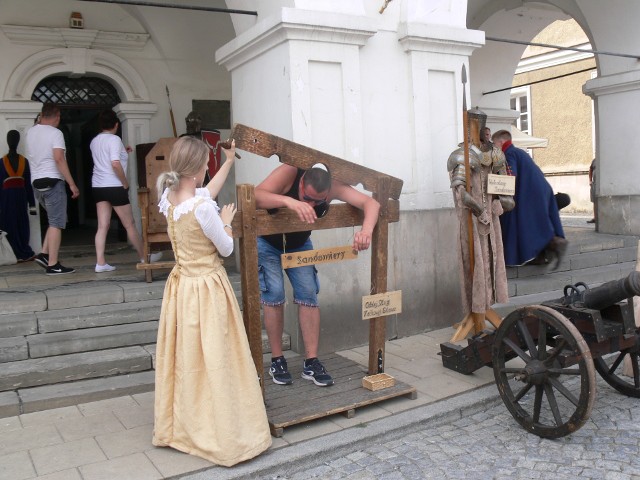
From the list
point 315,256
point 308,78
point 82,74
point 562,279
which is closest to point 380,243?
point 315,256

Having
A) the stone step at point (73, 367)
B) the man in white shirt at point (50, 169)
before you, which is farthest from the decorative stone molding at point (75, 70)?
the stone step at point (73, 367)

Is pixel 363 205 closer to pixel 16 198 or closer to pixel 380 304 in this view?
pixel 380 304

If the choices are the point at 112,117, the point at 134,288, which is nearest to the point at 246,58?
the point at 112,117

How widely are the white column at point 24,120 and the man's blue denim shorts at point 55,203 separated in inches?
69.2

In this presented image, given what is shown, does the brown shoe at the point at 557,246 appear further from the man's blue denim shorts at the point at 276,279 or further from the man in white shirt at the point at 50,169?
the man in white shirt at the point at 50,169

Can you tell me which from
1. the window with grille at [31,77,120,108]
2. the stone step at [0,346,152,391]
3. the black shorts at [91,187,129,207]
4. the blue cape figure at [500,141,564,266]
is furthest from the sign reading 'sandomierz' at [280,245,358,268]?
the window with grille at [31,77,120,108]

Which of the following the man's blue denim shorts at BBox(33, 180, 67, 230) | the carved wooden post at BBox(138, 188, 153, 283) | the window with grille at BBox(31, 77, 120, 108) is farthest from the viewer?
the window with grille at BBox(31, 77, 120, 108)

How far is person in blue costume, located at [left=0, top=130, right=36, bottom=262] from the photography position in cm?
759

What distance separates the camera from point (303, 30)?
536 cm

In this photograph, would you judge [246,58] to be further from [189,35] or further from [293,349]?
[189,35]

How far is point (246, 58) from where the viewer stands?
5938 millimetres

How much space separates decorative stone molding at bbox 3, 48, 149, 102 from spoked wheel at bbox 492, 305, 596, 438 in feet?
20.7

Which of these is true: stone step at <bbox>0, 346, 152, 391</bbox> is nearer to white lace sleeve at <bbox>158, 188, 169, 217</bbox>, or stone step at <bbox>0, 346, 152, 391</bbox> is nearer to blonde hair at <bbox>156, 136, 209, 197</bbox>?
white lace sleeve at <bbox>158, 188, 169, 217</bbox>

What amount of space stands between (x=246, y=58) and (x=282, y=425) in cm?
343
